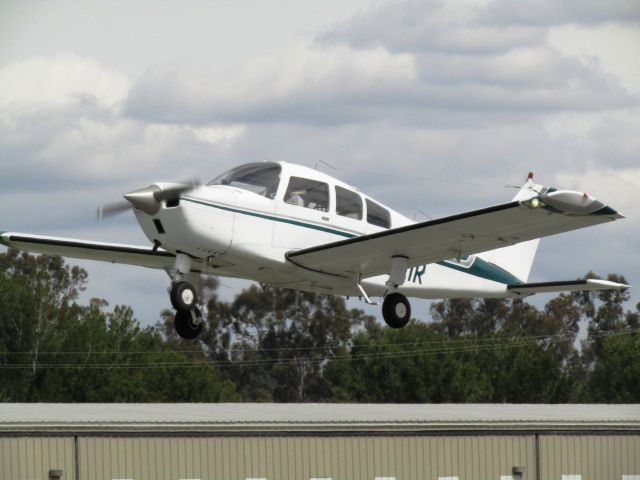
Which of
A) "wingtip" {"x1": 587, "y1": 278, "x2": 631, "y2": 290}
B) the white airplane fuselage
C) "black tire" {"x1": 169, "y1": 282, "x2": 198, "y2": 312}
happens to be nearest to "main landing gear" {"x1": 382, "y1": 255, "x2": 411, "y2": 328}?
the white airplane fuselage

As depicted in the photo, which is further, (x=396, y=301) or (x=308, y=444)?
(x=308, y=444)

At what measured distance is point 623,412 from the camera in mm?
33344

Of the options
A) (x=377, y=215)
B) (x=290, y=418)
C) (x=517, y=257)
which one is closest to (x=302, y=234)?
(x=377, y=215)

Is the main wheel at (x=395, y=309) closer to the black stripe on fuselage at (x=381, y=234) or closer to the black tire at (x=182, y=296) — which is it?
the black stripe on fuselage at (x=381, y=234)

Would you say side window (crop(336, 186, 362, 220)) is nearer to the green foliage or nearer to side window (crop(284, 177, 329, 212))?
side window (crop(284, 177, 329, 212))

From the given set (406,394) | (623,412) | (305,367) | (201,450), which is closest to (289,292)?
(305,367)

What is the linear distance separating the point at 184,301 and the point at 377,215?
4555 millimetres

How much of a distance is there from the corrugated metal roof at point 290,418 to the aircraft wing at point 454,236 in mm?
4059

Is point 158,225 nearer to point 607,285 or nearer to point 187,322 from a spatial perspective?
point 187,322

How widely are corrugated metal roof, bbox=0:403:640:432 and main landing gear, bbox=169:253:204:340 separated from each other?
365cm

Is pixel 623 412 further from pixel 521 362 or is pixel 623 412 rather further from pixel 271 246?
pixel 521 362

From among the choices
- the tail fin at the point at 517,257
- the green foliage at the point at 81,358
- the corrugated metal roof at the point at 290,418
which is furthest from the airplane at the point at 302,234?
the green foliage at the point at 81,358

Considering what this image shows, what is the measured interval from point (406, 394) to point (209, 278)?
5368 cm

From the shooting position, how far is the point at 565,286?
2689 centimetres
